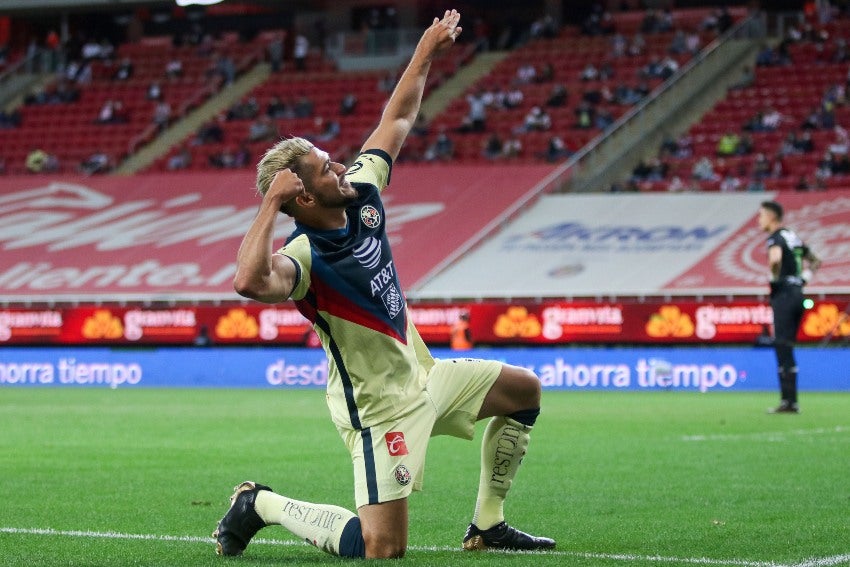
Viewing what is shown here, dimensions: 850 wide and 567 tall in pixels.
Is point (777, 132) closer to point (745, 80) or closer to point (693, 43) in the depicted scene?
point (745, 80)

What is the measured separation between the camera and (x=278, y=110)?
41844 millimetres

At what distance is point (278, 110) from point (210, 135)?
203 cm

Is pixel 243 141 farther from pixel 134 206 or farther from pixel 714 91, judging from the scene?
pixel 714 91

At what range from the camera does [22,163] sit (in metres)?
42.1

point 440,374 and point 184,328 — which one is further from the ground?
point 440,374

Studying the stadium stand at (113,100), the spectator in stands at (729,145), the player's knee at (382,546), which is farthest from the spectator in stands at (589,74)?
the player's knee at (382,546)

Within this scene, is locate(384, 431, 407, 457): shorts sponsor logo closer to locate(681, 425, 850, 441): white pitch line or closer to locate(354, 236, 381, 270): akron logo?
locate(354, 236, 381, 270): akron logo

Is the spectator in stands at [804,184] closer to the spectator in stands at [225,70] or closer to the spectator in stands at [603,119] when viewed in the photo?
the spectator in stands at [603,119]

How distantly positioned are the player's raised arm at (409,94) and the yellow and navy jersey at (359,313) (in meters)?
0.71

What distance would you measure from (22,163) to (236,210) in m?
8.86

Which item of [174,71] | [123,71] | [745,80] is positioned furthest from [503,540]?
[123,71]

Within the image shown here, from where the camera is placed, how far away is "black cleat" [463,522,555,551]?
688cm

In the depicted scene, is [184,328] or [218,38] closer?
[184,328]

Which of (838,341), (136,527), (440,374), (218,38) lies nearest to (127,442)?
(136,527)
